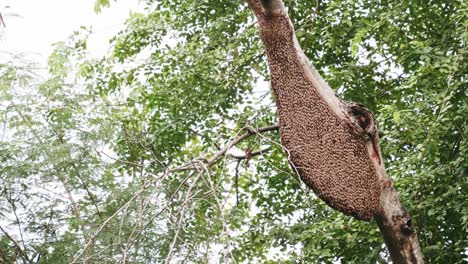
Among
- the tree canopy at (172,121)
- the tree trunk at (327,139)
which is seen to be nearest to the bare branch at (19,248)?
the tree canopy at (172,121)

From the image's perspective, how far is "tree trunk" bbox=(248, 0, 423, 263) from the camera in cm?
318

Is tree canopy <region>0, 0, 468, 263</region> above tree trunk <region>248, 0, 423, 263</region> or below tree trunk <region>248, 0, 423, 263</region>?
above

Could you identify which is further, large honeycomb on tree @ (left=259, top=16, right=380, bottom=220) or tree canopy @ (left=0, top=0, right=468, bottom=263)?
tree canopy @ (left=0, top=0, right=468, bottom=263)

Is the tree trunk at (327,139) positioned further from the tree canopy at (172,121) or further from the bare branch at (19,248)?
the bare branch at (19,248)

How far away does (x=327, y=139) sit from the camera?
3195 millimetres

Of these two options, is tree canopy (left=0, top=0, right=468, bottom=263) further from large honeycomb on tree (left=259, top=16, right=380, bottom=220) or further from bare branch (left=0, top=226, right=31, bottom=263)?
large honeycomb on tree (left=259, top=16, right=380, bottom=220)

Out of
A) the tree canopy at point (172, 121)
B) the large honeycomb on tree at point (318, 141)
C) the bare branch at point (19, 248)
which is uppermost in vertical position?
the tree canopy at point (172, 121)

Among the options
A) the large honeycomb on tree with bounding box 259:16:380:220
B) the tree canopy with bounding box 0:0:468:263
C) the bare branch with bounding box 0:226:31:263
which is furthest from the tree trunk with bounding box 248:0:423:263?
the bare branch with bounding box 0:226:31:263

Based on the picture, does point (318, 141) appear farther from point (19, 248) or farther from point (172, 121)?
point (19, 248)

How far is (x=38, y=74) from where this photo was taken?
18.0 ft

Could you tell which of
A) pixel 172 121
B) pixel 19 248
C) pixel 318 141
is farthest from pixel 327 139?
pixel 19 248

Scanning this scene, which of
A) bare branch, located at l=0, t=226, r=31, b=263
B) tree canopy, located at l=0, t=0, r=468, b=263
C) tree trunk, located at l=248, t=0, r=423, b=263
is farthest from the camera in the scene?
bare branch, located at l=0, t=226, r=31, b=263

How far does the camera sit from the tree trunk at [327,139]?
3182 millimetres

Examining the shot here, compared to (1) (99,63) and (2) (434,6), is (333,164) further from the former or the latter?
(1) (99,63)
